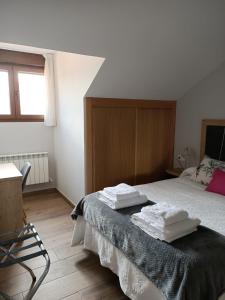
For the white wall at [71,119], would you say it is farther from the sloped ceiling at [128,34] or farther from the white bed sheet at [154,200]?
the white bed sheet at [154,200]

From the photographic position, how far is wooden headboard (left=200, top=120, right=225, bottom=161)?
281 centimetres

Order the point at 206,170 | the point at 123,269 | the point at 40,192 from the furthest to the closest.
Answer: the point at 40,192
the point at 206,170
the point at 123,269

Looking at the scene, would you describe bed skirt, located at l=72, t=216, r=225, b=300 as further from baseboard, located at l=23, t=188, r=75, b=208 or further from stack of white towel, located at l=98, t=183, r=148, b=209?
baseboard, located at l=23, t=188, r=75, b=208

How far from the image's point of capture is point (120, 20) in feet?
5.81

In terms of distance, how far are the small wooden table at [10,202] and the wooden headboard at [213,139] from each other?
96.3 inches

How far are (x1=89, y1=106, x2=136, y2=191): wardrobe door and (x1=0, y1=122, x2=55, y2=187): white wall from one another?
1291mm

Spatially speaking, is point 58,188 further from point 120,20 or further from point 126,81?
point 120,20

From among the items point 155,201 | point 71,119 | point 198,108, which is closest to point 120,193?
point 155,201

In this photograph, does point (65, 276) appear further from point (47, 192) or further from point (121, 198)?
point (47, 192)

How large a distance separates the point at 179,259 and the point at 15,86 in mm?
3263

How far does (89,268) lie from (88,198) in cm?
64

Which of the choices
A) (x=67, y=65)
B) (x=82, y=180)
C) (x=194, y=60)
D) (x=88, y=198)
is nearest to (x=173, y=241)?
(x=88, y=198)

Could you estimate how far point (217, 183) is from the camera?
2352 millimetres

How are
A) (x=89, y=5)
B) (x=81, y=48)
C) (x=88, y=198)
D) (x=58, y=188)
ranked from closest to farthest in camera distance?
(x=89, y=5)
(x=81, y=48)
(x=88, y=198)
(x=58, y=188)
